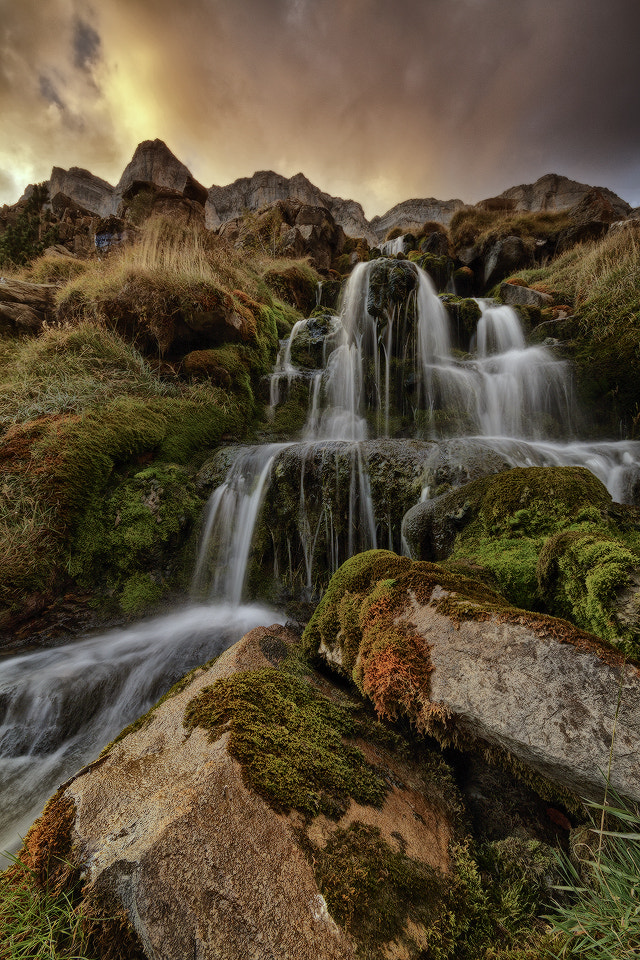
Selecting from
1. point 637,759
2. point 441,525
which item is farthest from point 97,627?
point 637,759

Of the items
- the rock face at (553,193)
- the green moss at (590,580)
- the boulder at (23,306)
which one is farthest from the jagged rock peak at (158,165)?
the green moss at (590,580)

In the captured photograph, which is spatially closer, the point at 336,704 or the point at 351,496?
the point at 336,704

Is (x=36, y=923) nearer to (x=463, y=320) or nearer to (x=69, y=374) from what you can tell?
(x=69, y=374)

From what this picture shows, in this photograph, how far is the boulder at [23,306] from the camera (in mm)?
8367

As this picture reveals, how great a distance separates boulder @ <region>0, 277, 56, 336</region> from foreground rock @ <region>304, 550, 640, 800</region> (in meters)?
10.0

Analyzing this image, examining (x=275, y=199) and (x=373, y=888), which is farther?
(x=275, y=199)

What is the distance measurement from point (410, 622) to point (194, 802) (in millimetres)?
1187

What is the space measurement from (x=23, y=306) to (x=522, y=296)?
583 inches

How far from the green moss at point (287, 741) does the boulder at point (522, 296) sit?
44.4ft

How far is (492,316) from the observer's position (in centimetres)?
1138

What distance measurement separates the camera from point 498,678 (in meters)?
1.46

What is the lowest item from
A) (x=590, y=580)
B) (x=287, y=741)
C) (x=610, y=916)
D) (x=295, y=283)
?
(x=610, y=916)

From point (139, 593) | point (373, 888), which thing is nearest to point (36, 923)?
point (373, 888)

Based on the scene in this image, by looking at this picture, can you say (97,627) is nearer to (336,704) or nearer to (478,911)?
(336,704)
